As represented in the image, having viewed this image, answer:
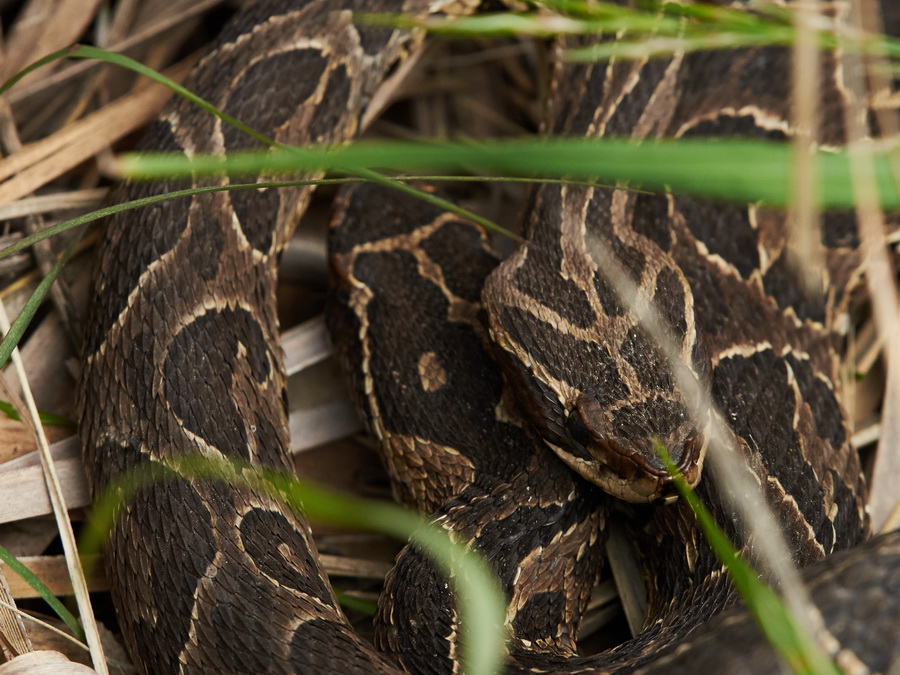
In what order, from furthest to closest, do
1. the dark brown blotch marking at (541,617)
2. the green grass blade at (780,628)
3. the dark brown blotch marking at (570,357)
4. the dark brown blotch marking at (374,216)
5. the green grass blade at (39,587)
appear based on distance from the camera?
the dark brown blotch marking at (374,216) < the dark brown blotch marking at (541,617) < the dark brown blotch marking at (570,357) < the green grass blade at (39,587) < the green grass blade at (780,628)

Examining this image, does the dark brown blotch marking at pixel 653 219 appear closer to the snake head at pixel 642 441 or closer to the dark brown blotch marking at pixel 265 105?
the snake head at pixel 642 441

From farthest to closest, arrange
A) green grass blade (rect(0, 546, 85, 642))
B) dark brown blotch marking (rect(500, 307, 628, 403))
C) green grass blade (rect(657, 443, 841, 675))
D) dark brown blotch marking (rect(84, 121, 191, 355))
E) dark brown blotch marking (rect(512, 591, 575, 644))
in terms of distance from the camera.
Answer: dark brown blotch marking (rect(84, 121, 191, 355)) < dark brown blotch marking (rect(512, 591, 575, 644)) < dark brown blotch marking (rect(500, 307, 628, 403)) < green grass blade (rect(0, 546, 85, 642)) < green grass blade (rect(657, 443, 841, 675))

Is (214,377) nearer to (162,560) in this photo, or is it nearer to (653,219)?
(162,560)

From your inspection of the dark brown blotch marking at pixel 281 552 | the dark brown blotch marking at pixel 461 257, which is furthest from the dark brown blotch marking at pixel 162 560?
the dark brown blotch marking at pixel 461 257

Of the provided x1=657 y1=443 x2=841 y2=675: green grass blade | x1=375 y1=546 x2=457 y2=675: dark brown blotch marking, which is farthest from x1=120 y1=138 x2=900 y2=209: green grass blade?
x1=375 y1=546 x2=457 y2=675: dark brown blotch marking

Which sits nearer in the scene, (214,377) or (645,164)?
(645,164)

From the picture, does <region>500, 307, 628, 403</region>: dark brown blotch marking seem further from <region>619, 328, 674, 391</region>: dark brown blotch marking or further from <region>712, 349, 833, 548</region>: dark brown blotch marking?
<region>712, 349, 833, 548</region>: dark brown blotch marking

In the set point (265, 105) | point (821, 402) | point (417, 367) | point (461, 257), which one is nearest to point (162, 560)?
point (417, 367)
